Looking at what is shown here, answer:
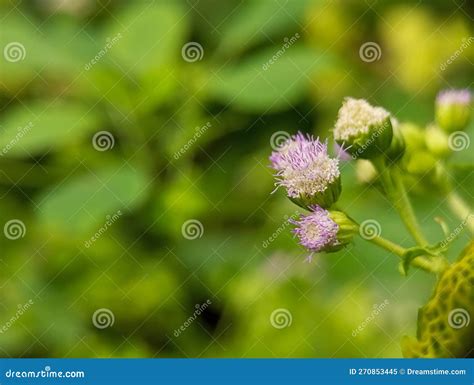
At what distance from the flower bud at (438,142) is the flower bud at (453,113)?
0.03 feet

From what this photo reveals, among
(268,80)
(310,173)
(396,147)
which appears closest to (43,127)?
(268,80)

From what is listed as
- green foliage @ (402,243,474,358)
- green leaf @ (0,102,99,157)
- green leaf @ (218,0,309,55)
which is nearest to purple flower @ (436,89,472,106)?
green foliage @ (402,243,474,358)

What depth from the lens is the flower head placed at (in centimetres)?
108

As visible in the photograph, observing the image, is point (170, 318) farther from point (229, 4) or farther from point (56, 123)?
point (229, 4)

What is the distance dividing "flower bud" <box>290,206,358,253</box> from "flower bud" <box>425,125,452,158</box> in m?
0.18

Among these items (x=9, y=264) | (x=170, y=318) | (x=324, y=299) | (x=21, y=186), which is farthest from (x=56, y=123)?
(x=324, y=299)

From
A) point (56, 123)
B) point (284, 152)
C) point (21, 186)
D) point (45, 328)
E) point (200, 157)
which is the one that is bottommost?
point (45, 328)

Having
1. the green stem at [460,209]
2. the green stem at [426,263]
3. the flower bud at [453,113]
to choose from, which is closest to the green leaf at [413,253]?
the green stem at [426,263]

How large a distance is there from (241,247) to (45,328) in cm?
38

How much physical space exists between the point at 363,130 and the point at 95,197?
45 centimetres

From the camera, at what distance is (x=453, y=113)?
1.17 m

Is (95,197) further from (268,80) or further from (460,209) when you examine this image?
(460,209)

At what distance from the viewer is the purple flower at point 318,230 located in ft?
3.49

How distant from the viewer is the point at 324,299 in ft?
4.53
